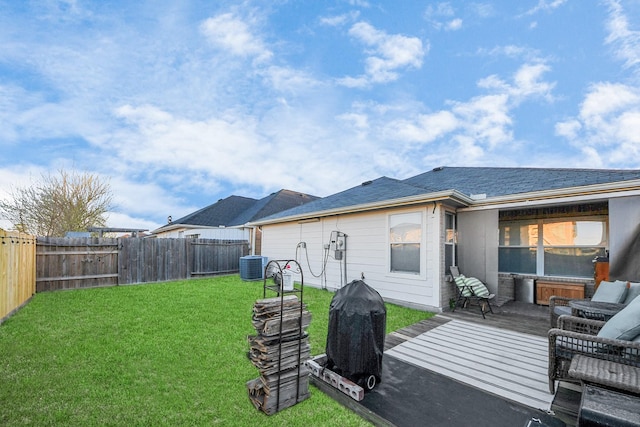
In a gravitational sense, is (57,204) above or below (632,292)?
above

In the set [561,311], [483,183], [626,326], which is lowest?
[561,311]

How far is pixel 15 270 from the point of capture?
18.4 feet

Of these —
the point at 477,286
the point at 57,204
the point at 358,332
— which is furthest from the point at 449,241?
the point at 57,204

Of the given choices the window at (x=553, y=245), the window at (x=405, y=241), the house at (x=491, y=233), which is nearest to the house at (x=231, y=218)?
the house at (x=491, y=233)

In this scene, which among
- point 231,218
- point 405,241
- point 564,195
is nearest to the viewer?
point 564,195

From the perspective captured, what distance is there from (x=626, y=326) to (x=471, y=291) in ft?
11.1

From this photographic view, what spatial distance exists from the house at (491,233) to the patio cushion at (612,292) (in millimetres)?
907

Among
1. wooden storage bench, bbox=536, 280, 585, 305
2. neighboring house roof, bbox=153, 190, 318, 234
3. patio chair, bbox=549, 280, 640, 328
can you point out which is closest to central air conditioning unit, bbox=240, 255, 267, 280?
neighboring house roof, bbox=153, 190, 318, 234

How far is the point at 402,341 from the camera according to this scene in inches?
161

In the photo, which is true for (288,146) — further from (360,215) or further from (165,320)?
(165,320)

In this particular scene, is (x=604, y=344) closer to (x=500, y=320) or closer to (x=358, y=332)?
(x=358, y=332)

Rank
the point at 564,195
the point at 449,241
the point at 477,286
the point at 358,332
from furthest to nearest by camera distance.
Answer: the point at 449,241, the point at 477,286, the point at 564,195, the point at 358,332

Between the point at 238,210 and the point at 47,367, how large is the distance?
14.9 m

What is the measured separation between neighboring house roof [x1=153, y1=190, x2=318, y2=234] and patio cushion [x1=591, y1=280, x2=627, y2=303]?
13.1 meters
